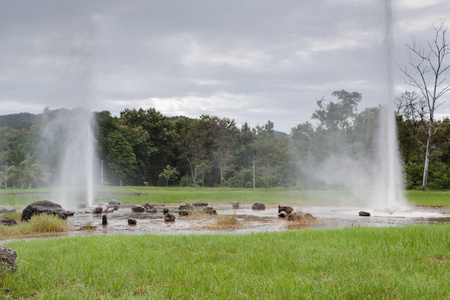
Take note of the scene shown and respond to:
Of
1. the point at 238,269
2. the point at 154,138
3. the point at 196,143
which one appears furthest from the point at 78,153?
the point at 154,138

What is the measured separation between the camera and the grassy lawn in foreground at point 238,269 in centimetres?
532

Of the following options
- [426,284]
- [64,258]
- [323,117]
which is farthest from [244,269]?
→ [323,117]

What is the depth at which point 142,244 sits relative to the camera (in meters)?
9.31

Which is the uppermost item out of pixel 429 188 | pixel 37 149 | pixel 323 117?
pixel 323 117

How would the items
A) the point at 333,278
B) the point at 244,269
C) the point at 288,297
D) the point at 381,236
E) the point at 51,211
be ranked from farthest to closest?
1. the point at 51,211
2. the point at 381,236
3. the point at 244,269
4. the point at 333,278
5. the point at 288,297

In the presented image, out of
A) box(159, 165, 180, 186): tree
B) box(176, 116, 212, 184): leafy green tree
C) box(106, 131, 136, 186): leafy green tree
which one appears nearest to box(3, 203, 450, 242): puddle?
box(106, 131, 136, 186): leafy green tree

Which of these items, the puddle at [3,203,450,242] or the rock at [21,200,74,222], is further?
the rock at [21,200,74,222]

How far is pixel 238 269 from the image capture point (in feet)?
21.7

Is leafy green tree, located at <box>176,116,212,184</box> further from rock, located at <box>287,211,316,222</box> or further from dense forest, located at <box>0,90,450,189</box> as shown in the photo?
rock, located at <box>287,211,316,222</box>

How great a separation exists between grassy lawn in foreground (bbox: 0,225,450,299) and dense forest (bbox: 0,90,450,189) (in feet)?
109

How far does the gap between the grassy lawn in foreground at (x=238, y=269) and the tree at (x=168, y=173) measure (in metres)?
58.7

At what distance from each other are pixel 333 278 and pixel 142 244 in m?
4.90

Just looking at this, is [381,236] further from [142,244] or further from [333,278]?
[142,244]

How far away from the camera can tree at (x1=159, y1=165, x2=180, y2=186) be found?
68125 mm
